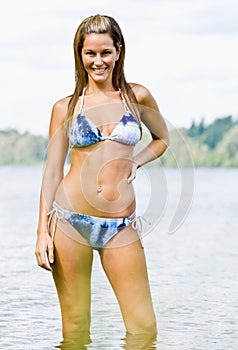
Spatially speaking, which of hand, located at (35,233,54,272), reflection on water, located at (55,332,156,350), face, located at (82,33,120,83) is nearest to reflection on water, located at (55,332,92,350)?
reflection on water, located at (55,332,156,350)

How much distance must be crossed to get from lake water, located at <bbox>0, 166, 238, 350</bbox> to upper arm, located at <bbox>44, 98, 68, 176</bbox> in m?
0.46

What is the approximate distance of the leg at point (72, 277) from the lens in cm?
437

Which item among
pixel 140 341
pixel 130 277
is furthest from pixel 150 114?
pixel 140 341

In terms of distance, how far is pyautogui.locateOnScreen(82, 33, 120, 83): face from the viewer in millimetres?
4242

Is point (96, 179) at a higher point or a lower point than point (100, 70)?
lower

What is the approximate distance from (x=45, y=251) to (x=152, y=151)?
0.65m

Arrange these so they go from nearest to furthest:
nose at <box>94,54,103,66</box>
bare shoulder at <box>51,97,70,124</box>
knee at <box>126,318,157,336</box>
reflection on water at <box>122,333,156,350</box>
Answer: nose at <box>94,54,103,66</box>
bare shoulder at <box>51,97,70,124</box>
knee at <box>126,318,157,336</box>
reflection on water at <box>122,333,156,350</box>

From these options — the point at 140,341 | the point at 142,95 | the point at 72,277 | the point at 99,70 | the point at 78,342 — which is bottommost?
the point at 78,342

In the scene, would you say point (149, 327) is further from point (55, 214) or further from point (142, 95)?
point (142, 95)

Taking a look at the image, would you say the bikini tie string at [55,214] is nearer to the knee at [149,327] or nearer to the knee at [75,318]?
the knee at [75,318]

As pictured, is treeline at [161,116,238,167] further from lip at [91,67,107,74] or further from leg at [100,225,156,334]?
lip at [91,67,107,74]

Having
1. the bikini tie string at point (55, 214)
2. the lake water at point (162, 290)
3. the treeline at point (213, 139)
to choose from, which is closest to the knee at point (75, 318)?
the bikini tie string at point (55, 214)

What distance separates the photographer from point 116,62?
4.34m

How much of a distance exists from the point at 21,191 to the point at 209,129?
1421 cm
